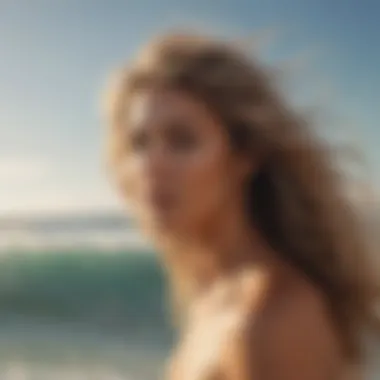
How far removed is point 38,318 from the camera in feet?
6.38

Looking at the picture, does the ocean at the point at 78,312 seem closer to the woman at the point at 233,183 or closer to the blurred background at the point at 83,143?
the blurred background at the point at 83,143

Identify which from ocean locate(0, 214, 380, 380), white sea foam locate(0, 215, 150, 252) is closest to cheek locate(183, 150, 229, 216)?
white sea foam locate(0, 215, 150, 252)

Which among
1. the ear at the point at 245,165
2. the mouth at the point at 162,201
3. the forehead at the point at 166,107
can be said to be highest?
the forehead at the point at 166,107

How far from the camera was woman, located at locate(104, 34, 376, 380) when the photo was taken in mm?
674

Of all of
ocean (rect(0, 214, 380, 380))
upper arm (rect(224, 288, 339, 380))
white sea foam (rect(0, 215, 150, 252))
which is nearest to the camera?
upper arm (rect(224, 288, 339, 380))

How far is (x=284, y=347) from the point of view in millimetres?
589

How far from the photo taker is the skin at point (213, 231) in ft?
2.04

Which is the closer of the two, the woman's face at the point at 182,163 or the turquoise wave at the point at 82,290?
the woman's face at the point at 182,163

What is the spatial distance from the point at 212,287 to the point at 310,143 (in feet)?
0.53

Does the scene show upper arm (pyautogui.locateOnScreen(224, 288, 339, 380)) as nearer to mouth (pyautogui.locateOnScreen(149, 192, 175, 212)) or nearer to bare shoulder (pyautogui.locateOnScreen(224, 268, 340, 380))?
bare shoulder (pyautogui.locateOnScreen(224, 268, 340, 380))

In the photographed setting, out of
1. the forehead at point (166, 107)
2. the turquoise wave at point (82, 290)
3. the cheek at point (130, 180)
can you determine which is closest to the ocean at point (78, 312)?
the turquoise wave at point (82, 290)

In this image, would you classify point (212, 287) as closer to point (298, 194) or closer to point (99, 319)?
point (298, 194)

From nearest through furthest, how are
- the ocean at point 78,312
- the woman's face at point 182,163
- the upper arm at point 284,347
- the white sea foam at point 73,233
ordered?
1. the upper arm at point 284,347
2. the woman's face at point 182,163
3. the white sea foam at point 73,233
4. the ocean at point 78,312

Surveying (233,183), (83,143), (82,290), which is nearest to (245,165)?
(233,183)
